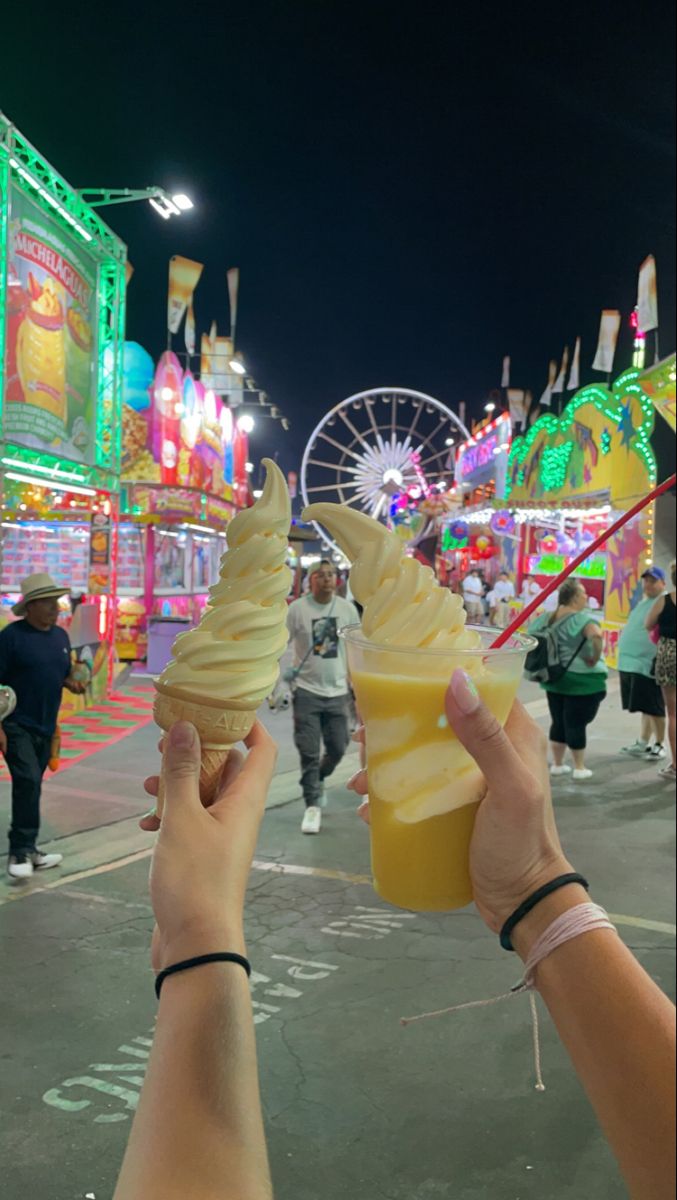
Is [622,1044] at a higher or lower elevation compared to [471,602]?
lower

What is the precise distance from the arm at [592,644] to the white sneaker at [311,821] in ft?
7.35

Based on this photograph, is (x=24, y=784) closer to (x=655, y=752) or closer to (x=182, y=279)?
(x=182, y=279)

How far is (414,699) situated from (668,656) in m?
5.40

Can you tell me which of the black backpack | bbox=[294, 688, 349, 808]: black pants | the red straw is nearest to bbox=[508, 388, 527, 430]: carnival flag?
the black backpack

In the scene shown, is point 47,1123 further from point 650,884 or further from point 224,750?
point 650,884

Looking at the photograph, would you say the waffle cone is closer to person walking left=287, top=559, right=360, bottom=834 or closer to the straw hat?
the straw hat

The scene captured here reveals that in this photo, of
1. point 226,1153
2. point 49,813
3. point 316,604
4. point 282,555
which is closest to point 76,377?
point 316,604

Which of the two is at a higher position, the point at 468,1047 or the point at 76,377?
the point at 76,377

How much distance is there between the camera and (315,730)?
4.80 meters

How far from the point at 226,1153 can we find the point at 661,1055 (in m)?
0.40

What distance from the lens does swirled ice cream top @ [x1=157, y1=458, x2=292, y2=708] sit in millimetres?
1033

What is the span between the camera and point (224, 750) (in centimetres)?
106

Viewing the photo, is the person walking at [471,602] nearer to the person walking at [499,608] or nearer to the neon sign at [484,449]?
the person walking at [499,608]

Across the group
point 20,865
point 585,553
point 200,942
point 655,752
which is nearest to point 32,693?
point 20,865
